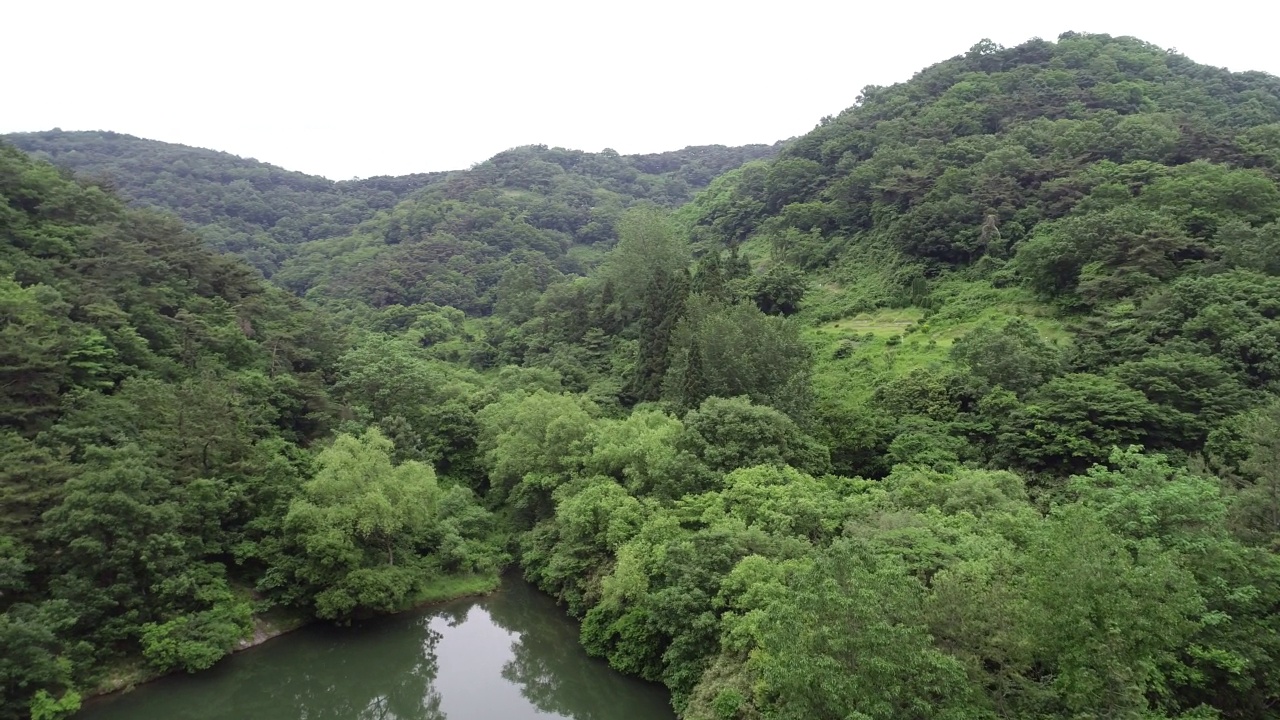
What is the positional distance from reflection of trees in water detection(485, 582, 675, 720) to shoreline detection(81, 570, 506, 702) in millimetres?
1509

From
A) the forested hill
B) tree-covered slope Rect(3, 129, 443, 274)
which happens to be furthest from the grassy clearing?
the forested hill

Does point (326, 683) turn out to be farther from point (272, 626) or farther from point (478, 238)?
point (478, 238)

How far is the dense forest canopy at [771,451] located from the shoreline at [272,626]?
0.31 m

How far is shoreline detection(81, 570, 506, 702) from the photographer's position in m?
23.5

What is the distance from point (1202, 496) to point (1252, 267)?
91.1 ft

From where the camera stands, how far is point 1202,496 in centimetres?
1555

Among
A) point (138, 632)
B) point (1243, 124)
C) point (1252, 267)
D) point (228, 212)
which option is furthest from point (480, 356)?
point (228, 212)

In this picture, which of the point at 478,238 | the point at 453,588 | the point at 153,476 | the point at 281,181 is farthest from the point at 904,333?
the point at 281,181

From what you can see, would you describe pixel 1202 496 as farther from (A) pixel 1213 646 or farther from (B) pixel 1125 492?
(A) pixel 1213 646

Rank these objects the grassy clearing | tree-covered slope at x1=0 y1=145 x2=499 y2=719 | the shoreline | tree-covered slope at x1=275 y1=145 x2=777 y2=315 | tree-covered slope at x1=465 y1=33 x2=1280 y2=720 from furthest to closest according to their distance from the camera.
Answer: tree-covered slope at x1=275 y1=145 x2=777 y2=315 < the grassy clearing < the shoreline < tree-covered slope at x1=0 y1=145 x2=499 y2=719 < tree-covered slope at x1=465 y1=33 x2=1280 y2=720

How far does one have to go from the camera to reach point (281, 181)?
484ft

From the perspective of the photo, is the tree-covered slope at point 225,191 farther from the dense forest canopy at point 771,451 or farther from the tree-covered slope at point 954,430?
the dense forest canopy at point 771,451

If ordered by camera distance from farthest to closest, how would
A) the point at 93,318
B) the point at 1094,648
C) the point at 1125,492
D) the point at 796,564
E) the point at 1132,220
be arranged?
the point at 1132,220 < the point at 93,318 < the point at 796,564 < the point at 1125,492 < the point at 1094,648

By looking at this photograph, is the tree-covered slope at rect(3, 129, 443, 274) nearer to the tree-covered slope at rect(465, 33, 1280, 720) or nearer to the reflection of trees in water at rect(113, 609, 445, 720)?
the tree-covered slope at rect(465, 33, 1280, 720)
